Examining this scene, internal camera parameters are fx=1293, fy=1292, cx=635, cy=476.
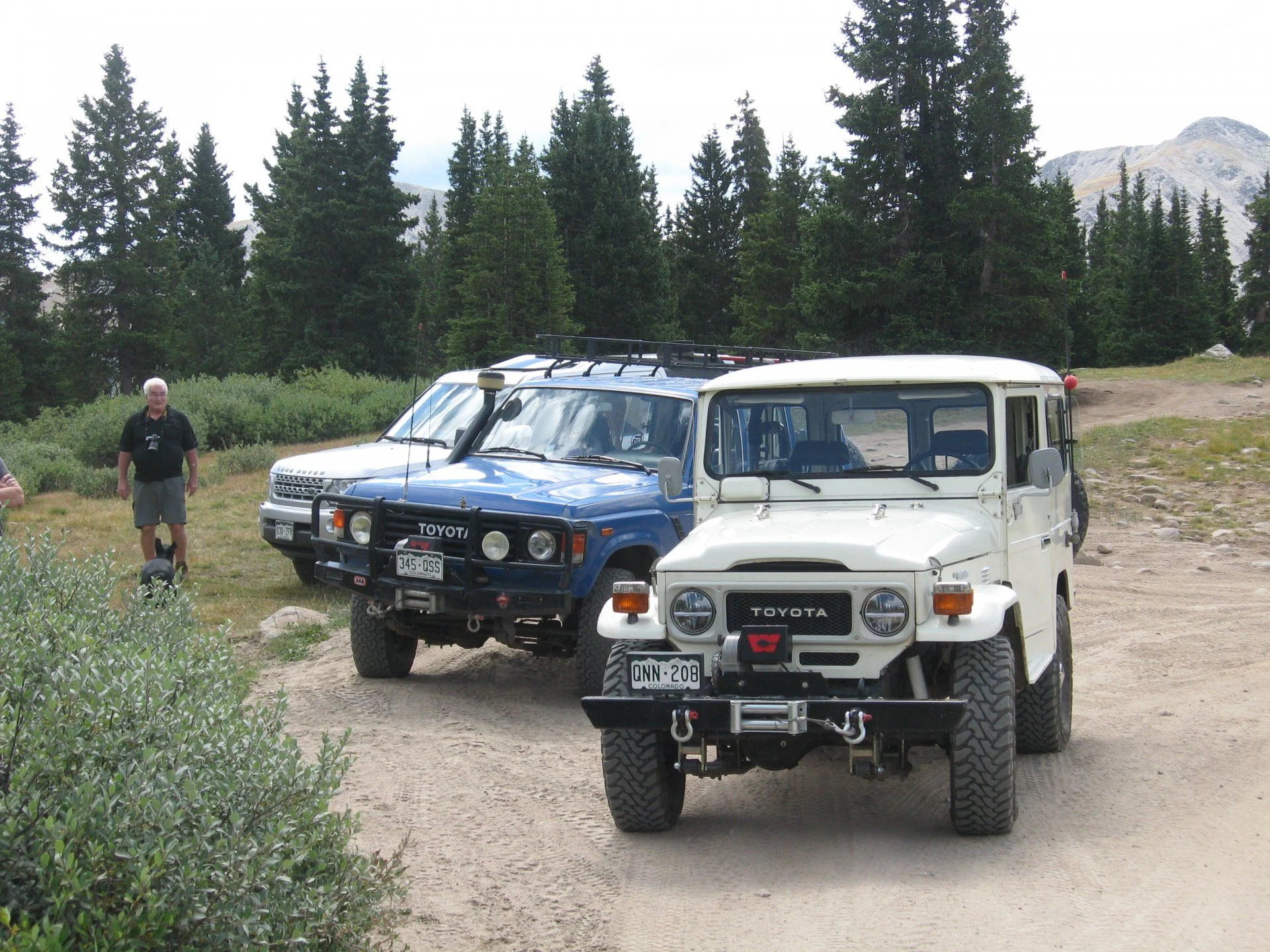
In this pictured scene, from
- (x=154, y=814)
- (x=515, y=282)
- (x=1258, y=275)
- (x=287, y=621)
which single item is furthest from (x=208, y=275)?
(x=154, y=814)

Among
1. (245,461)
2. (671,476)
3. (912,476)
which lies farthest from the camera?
(245,461)

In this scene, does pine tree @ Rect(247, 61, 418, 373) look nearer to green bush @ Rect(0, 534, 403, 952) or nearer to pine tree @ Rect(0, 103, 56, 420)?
pine tree @ Rect(0, 103, 56, 420)

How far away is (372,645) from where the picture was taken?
9000 mm

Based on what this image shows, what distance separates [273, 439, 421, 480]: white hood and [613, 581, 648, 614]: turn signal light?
5.54 m

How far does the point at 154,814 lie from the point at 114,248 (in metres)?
69.5

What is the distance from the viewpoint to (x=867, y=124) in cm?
3641

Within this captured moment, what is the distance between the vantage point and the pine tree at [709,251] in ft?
222

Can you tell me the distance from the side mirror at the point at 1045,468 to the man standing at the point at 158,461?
26.4 ft

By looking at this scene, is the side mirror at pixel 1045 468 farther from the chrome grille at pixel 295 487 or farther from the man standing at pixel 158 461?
the man standing at pixel 158 461

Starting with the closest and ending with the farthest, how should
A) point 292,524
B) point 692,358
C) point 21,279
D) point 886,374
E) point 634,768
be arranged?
point 634,768 < point 886,374 < point 692,358 < point 292,524 < point 21,279

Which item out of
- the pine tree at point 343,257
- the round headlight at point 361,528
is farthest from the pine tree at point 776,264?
the round headlight at point 361,528

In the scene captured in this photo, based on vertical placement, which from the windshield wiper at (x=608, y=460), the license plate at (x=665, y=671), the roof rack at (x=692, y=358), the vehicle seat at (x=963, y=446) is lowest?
the license plate at (x=665, y=671)

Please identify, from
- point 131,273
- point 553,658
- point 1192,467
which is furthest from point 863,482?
point 131,273

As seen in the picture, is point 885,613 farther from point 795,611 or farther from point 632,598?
point 632,598
